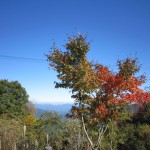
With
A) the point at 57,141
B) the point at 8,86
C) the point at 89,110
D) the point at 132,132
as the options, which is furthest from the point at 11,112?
the point at 89,110

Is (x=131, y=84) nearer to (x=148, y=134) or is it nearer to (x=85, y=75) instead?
(x=85, y=75)

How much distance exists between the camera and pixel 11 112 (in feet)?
155

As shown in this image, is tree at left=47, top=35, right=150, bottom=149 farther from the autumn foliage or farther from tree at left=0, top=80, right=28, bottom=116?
tree at left=0, top=80, right=28, bottom=116

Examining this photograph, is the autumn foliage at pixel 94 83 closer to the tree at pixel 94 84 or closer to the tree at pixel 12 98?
the tree at pixel 94 84

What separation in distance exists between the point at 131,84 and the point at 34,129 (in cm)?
1609

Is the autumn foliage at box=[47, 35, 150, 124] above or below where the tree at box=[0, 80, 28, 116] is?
below

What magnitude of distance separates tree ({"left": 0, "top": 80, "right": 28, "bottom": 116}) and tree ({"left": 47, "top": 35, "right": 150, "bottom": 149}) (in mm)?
36369

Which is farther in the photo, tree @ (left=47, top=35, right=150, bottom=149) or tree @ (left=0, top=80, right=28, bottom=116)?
tree @ (left=0, top=80, right=28, bottom=116)

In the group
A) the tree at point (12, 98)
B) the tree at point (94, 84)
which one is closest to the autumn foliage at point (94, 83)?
the tree at point (94, 84)

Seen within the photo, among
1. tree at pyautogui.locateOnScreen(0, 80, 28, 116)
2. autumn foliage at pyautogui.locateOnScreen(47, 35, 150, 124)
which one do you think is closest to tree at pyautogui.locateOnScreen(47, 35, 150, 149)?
autumn foliage at pyautogui.locateOnScreen(47, 35, 150, 124)

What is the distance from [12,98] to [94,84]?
39604 millimetres

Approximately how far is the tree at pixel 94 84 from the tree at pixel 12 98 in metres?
36.4

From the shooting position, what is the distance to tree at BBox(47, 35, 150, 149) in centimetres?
1134

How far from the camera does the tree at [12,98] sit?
4756cm
